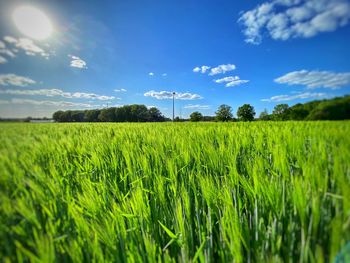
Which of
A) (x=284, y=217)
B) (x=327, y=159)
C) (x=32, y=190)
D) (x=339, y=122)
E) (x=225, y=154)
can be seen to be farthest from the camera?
(x=225, y=154)

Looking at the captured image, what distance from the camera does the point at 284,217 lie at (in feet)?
2.79

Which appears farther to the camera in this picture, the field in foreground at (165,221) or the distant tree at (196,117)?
the distant tree at (196,117)

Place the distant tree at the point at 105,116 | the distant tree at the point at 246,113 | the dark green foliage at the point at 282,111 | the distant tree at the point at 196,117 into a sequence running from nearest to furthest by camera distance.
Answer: the dark green foliage at the point at 282,111, the distant tree at the point at 105,116, the distant tree at the point at 246,113, the distant tree at the point at 196,117

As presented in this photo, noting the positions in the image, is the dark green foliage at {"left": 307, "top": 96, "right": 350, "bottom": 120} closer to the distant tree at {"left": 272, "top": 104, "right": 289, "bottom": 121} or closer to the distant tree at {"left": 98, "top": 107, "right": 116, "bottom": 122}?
the distant tree at {"left": 272, "top": 104, "right": 289, "bottom": 121}

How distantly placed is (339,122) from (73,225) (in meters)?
1.46

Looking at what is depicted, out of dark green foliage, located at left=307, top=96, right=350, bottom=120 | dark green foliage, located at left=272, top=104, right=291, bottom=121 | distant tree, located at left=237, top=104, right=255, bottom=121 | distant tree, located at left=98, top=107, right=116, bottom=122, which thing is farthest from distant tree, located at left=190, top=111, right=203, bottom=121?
dark green foliage, located at left=307, top=96, right=350, bottom=120

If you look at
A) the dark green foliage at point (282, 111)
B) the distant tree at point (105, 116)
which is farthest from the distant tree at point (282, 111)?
the distant tree at point (105, 116)

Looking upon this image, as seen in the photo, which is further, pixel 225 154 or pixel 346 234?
pixel 225 154

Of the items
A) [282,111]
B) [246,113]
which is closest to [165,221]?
[282,111]

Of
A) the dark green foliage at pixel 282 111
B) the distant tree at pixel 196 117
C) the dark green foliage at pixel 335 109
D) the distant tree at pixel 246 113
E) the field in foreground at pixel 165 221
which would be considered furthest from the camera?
the distant tree at pixel 196 117

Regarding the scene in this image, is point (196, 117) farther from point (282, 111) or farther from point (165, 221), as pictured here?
point (165, 221)

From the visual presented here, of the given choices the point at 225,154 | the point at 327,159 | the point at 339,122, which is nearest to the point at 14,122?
the point at 327,159

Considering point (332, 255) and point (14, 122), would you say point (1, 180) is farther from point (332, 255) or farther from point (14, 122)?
point (332, 255)

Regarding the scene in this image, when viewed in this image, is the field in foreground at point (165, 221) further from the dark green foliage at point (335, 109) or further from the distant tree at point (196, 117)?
the distant tree at point (196, 117)
